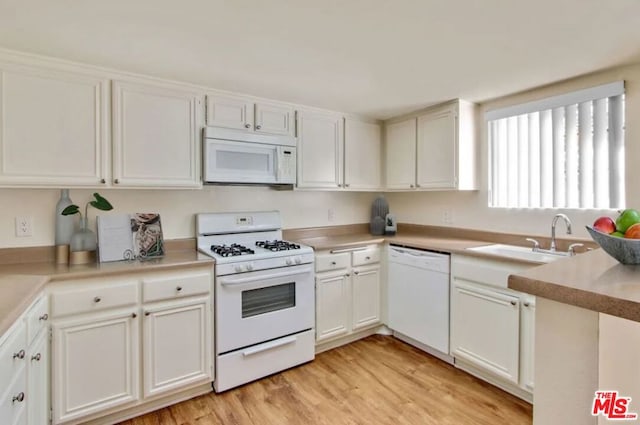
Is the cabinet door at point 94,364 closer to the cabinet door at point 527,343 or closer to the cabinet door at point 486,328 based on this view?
the cabinet door at point 486,328

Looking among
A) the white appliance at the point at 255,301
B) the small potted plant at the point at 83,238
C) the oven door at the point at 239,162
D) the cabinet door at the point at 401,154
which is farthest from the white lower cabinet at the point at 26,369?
the cabinet door at the point at 401,154

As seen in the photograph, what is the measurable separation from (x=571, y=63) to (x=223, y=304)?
2.65 meters

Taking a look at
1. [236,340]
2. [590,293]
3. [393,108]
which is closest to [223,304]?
[236,340]

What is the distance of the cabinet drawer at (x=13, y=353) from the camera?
1.14 m

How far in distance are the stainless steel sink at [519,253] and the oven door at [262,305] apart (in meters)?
1.29

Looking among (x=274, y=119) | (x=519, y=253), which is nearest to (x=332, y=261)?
(x=274, y=119)

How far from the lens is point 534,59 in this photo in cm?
198

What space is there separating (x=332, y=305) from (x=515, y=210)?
1680 mm

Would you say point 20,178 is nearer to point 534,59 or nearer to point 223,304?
point 223,304

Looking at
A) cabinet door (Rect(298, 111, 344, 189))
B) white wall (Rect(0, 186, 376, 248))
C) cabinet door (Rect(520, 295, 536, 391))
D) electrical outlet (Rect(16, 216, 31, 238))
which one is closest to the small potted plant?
white wall (Rect(0, 186, 376, 248))

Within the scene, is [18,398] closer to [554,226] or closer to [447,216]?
[554,226]

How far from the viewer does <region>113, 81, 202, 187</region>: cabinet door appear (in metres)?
2.13

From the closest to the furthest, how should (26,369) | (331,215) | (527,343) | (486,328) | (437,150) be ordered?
(26,369)
(527,343)
(486,328)
(437,150)
(331,215)

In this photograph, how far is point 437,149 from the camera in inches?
116
